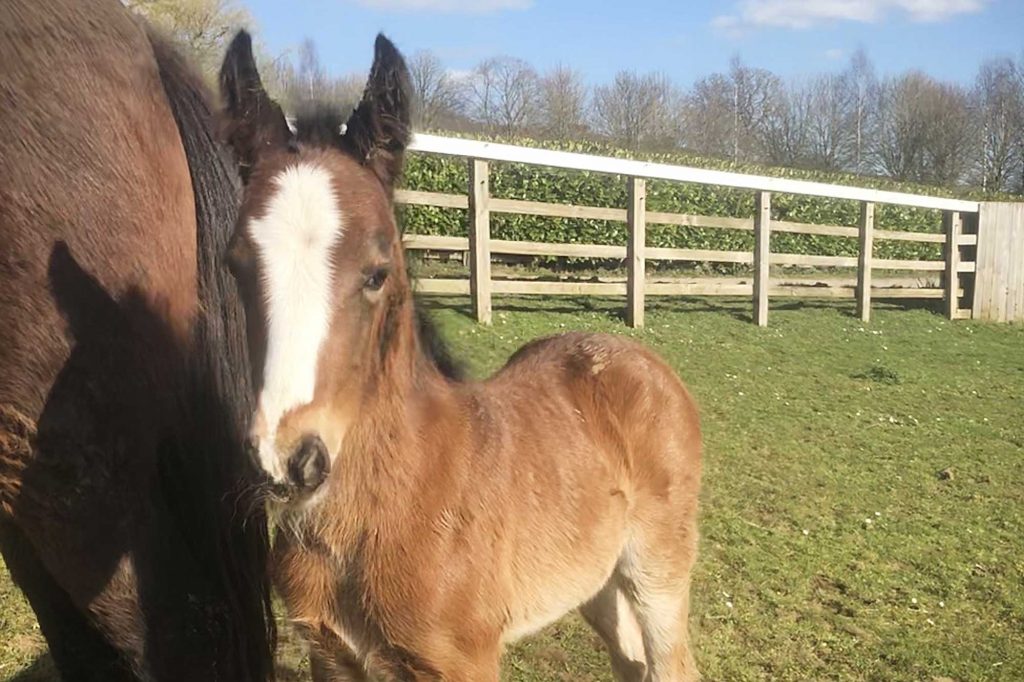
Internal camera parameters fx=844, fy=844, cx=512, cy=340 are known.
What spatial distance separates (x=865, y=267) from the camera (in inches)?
490

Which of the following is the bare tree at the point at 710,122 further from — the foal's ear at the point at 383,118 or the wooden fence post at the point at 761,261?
the foal's ear at the point at 383,118

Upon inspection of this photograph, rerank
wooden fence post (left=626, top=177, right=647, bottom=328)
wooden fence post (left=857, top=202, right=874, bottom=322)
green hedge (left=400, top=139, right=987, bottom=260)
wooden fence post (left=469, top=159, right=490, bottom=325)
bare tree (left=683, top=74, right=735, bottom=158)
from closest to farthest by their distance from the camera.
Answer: wooden fence post (left=469, top=159, right=490, bottom=325) < wooden fence post (left=626, top=177, right=647, bottom=328) < green hedge (left=400, top=139, right=987, bottom=260) < wooden fence post (left=857, top=202, right=874, bottom=322) < bare tree (left=683, top=74, right=735, bottom=158)

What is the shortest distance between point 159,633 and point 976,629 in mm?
3796

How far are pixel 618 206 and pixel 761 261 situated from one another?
3082mm

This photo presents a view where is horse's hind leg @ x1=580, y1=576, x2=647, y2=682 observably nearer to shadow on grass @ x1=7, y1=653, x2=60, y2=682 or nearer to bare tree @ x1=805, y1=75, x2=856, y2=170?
shadow on grass @ x1=7, y1=653, x2=60, y2=682

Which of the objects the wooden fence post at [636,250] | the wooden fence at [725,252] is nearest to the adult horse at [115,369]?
the wooden fence at [725,252]

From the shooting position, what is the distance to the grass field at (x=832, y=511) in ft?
12.5

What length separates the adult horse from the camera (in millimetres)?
1687

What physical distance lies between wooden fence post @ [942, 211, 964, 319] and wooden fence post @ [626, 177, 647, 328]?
6708 mm

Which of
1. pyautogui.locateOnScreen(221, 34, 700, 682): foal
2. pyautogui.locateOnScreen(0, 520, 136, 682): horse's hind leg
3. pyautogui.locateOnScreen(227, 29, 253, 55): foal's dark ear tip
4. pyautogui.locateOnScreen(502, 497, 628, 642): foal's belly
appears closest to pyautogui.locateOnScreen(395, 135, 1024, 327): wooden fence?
pyautogui.locateOnScreen(221, 34, 700, 682): foal

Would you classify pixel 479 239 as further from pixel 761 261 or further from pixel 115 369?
pixel 115 369

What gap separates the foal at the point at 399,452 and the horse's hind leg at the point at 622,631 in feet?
0.08

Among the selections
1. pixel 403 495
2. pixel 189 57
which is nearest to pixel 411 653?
pixel 403 495

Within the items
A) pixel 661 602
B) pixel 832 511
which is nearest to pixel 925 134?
pixel 832 511
